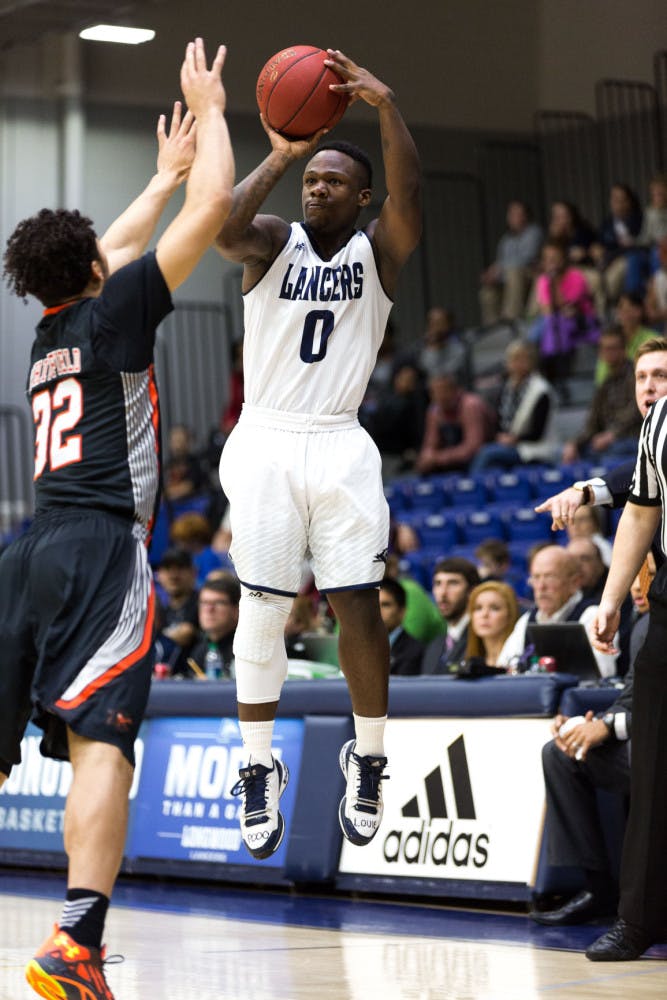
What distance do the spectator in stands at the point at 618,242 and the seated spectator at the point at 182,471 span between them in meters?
4.71

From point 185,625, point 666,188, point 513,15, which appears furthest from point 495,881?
point 513,15

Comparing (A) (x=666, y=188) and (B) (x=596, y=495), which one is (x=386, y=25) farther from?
(B) (x=596, y=495)

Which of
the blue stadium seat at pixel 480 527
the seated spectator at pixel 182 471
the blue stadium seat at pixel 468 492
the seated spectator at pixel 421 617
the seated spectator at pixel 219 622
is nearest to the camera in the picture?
the seated spectator at pixel 219 622

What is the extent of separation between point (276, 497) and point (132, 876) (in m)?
3.83

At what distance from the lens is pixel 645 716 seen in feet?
17.2

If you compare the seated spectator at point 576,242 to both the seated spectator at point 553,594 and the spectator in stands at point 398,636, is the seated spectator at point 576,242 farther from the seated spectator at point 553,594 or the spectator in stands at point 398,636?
the seated spectator at point 553,594

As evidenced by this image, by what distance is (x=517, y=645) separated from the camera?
7770mm

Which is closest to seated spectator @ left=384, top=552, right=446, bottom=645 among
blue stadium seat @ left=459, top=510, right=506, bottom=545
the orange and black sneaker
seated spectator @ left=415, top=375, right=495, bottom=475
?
blue stadium seat @ left=459, top=510, right=506, bottom=545

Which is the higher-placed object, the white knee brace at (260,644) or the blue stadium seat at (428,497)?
the blue stadium seat at (428,497)

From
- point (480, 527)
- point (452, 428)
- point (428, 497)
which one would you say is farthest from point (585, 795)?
point (452, 428)

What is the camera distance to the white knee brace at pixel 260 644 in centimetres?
536

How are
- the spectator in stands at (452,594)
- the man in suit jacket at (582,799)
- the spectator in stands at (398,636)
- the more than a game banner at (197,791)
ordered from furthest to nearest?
the spectator in stands at (452,594) → the spectator in stands at (398,636) → the more than a game banner at (197,791) → the man in suit jacket at (582,799)

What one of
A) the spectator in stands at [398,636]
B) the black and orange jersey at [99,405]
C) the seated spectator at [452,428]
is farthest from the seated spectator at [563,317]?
the black and orange jersey at [99,405]

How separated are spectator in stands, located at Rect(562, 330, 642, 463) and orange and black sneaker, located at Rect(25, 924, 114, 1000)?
841 cm
